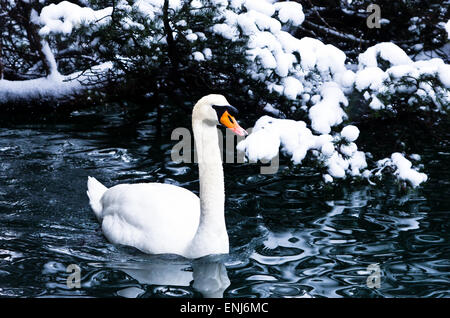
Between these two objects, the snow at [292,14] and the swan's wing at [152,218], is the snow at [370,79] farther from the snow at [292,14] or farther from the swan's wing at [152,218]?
the swan's wing at [152,218]

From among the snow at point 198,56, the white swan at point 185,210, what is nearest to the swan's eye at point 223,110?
the white swan at point 185,210

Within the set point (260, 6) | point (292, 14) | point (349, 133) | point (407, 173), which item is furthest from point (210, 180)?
point (260, 6)

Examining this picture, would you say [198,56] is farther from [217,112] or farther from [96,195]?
[217,112]

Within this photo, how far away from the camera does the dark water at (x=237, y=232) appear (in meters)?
5.14

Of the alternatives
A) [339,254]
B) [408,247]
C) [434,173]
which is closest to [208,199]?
[339,254]

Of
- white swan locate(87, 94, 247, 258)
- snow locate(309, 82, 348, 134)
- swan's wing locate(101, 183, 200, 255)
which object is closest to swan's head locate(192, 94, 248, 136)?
white swan locate(87, 94, 247, 258)

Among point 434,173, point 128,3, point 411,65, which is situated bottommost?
point 434,173

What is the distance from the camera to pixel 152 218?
585 centimetres

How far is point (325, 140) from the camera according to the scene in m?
6.46

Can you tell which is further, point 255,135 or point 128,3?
point 128,3

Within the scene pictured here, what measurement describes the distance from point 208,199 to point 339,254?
117cm

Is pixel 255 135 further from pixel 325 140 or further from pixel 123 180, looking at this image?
pixel 123 180

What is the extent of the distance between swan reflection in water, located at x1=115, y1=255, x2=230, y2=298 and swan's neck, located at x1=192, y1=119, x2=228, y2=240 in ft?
0.81

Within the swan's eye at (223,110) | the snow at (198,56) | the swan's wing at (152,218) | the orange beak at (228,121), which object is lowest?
the swan's wing at (152,218)
